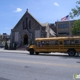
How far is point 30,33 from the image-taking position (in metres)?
51.5

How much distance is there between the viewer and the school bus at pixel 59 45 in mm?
26517

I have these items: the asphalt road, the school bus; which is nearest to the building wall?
the school bus

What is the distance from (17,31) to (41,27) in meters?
7.70

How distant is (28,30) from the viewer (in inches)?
2060

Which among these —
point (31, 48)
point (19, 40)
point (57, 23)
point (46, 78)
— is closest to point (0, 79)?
point (46, 78)

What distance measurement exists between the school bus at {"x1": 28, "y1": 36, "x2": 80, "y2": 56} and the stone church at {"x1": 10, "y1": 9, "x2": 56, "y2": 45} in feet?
67.5

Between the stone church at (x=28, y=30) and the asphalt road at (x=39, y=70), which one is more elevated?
the stone church at (x=28, y=30)

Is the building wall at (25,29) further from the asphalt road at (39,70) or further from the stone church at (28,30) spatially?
the asphalt road at (39,70)

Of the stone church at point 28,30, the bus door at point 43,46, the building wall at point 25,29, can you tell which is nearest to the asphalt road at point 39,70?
the bus door at point 43,46

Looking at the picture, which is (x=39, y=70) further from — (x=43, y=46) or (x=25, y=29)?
(x=25, y=29)

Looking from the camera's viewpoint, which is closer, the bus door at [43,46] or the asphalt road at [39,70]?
the asphalt road at [39,70]

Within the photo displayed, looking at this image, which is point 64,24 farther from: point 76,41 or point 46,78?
point 46,78

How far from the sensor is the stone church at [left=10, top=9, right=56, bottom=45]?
165ft

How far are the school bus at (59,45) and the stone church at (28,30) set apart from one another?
20.6 m
